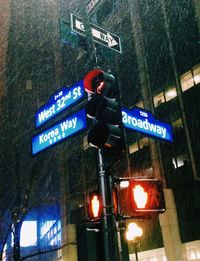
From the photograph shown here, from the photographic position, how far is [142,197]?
501 cm

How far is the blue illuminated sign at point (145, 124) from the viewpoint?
22.9 ft

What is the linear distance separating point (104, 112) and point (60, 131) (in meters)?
2.88

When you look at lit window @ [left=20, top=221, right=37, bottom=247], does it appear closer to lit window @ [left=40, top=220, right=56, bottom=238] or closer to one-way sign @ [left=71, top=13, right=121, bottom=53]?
Answer: lit window @ [left=40, top=220, right=56, bottom=238]

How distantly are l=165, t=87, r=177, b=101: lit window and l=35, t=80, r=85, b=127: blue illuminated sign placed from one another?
56.5 feet

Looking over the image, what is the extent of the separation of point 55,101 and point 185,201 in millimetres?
15797

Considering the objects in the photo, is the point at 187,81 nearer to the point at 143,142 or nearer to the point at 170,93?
the point at 170,93

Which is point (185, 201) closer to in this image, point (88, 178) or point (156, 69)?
point (156, 69)

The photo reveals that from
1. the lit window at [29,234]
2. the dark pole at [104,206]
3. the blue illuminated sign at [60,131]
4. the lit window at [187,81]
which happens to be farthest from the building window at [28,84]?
the dark pole at [104,206]

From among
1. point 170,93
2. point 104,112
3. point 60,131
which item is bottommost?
point 104,112

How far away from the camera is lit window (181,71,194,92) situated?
2320cm

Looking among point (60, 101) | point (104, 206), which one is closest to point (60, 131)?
point (60, 101)

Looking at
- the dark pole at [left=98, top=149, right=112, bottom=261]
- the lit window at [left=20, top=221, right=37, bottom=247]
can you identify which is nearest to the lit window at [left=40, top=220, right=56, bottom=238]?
the lit window at [left=20, top=221, right=37, bottom=247]

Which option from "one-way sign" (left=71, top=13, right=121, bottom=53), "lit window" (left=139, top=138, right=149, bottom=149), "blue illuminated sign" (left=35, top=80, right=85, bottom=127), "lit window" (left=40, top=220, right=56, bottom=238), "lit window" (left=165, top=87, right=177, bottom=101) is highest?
"lit window" (left=165, top=87, right=177, bottom=101)

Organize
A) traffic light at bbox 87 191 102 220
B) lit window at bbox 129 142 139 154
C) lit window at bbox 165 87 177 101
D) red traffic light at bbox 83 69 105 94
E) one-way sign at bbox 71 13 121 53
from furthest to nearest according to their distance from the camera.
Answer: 1. lit window at bbox 129 142 139 154
2. lit window at bbox 165 87 177 101
3. one-way sign at bbox 71 13 121 53
4. traffic light at bbox 87 191 102 220
5. red traffic light at bbox 83 69 105 94
